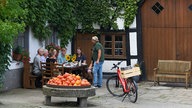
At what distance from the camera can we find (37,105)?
12.1m

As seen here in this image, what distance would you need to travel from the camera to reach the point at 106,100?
43.8 feet

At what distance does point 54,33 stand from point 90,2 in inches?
77.8

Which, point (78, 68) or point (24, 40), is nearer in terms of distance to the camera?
point (24, 40)

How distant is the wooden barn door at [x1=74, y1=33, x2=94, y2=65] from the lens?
19484 millimetres

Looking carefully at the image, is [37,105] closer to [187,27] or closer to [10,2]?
[10,2]

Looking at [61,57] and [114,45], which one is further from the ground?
[114,45]

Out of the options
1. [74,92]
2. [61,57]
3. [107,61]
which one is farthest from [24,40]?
[74,92]

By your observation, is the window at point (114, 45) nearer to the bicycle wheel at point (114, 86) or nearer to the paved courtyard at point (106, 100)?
the bicycle wheel at point (114, 86)

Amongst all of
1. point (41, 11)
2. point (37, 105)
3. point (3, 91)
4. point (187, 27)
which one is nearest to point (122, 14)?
point (187, 27)

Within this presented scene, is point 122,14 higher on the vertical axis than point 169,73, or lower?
higher

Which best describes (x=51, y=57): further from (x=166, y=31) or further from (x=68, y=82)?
(x=166, y=31)

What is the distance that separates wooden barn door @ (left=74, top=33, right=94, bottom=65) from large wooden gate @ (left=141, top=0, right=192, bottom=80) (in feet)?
8.03

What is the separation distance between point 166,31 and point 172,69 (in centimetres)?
154

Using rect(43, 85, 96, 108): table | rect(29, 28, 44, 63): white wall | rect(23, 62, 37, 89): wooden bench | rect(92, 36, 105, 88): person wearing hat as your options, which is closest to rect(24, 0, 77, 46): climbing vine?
rect(29, 28, 44, 63): white wall
